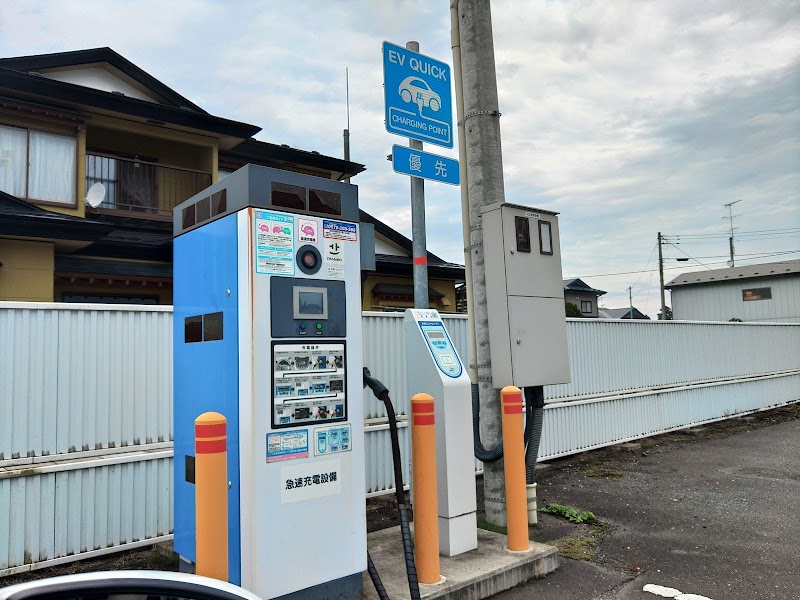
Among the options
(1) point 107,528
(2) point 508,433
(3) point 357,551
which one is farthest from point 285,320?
(1) point 107,528

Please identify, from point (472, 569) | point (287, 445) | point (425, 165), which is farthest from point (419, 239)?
point (472, 569)

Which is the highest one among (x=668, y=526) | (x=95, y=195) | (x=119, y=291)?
(x=95, y=195)

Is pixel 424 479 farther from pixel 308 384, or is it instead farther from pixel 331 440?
pixel 308 384

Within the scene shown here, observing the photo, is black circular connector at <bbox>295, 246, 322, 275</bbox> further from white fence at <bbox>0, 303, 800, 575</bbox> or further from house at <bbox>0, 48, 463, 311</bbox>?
house at <bbox>0, 48, 463, 311</bbox>

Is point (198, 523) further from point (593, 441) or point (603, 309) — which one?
point (603, 309)

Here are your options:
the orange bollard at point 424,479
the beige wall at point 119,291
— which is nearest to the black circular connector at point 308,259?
the orange bollard at point 424,479

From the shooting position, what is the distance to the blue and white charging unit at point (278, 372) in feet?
10.7

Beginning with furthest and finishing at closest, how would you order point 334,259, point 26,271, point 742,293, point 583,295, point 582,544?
point 583,295, point 742,293, point 26,271, point 582,544, point 334,259

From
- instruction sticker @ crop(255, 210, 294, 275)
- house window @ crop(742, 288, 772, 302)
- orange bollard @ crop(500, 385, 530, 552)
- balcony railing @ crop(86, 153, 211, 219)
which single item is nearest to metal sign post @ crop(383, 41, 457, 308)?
orange bollard @ crop(500, 385, 530, 552)

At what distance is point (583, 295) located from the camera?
4800 cm

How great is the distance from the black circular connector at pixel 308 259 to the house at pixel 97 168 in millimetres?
8647

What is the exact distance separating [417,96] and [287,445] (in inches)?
136

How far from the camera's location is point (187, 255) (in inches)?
150

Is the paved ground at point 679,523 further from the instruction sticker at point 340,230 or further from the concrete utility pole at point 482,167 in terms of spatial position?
the instruction sticker at point 340,230
